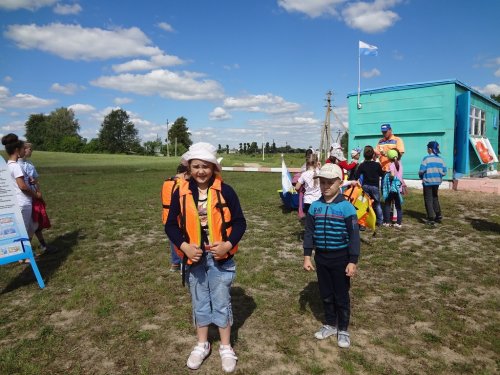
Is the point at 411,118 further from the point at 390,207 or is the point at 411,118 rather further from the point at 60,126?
the point at 60,126

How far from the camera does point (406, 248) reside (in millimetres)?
7000

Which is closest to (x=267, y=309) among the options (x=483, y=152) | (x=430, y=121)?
(x=430, y=121)

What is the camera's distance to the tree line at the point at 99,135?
97.8 m

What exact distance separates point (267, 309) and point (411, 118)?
1297 cm

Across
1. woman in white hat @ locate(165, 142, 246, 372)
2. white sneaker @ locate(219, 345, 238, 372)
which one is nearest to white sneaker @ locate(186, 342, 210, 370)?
woman in white hat @ locate(165, 142, 246, 372)

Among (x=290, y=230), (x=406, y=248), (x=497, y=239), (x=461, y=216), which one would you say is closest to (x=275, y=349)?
(x=406, y=248)

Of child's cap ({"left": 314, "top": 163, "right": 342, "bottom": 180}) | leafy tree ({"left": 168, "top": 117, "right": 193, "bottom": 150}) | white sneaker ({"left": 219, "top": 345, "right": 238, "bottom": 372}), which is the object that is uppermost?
leafy tree ({"left": 168, "top": 117, "right": 193, "bottom": 150})

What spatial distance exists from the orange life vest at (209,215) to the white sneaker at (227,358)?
956 mm

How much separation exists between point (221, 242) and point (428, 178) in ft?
23.7

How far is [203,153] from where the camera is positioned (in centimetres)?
312

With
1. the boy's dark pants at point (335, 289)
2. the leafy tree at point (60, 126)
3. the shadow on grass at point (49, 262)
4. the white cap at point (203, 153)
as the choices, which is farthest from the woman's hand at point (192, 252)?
the leafy tree at point (60, 126)

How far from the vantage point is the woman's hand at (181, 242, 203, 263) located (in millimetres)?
3111

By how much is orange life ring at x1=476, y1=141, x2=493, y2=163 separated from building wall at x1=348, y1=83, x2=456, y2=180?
6.18 ft

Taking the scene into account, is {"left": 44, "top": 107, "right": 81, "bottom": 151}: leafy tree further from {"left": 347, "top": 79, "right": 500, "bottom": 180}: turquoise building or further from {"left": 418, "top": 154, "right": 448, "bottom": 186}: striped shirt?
{"left": 418, "top": 154, "right": 448, "bottom": 186}: striped shirt
